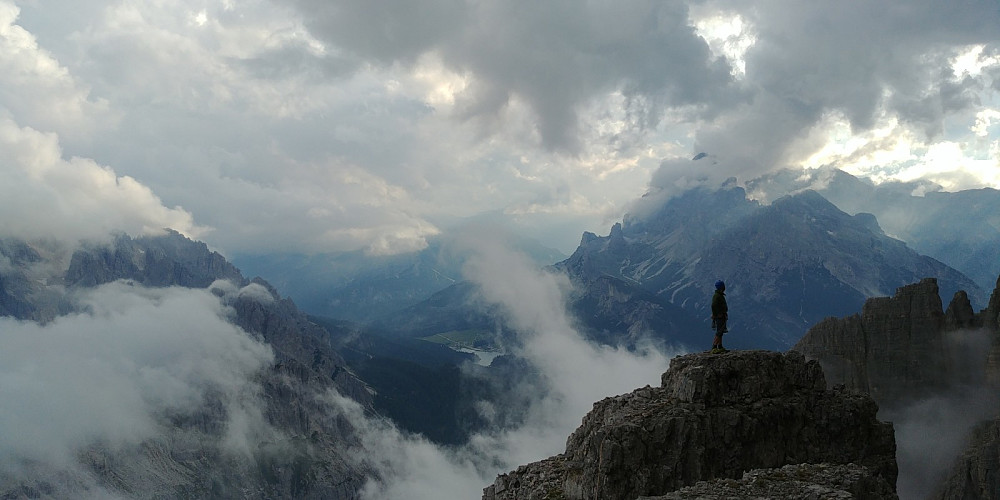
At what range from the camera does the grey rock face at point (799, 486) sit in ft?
80.2

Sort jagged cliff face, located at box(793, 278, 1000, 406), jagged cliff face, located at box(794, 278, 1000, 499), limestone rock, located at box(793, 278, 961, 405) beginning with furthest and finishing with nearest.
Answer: limestone rock, located at box(793, 278, 961, 405)
jagged cliff face, located at box(793, 278, 1000, 406)
jagged cliff face, located at box(794, 278, 1000, 499)

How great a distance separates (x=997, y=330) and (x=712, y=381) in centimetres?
9238

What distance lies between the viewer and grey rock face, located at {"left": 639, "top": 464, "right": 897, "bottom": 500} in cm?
2444

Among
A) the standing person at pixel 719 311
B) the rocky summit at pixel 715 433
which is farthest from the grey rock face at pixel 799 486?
the standing person at pixel 719 311

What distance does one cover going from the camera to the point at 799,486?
25.0 metres

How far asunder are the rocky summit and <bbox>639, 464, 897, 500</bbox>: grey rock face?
7302 millimetres

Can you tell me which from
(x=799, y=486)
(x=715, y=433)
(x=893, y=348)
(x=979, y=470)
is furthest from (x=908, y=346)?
(x=799, y=486)

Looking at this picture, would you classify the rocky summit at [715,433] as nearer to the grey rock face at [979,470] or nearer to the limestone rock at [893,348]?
the grey rock face at [979,470]

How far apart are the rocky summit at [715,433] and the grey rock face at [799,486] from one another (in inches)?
287

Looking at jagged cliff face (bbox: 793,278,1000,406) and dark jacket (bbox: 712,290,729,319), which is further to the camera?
jagged cliff face (bbox: 793,278,1000,406)

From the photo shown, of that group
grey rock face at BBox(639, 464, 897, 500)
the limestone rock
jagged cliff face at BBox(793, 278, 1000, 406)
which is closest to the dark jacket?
grey rock face at BBox(639, 464, 897, 500)

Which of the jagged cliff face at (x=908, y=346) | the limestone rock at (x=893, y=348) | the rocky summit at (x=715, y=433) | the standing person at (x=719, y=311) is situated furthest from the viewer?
the limestone rock at (x=893, y=348)

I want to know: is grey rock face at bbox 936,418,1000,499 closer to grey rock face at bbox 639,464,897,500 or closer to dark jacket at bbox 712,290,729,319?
dark jacket at bbox 712,290,729,319

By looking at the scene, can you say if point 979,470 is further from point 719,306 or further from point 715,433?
point 715,433
